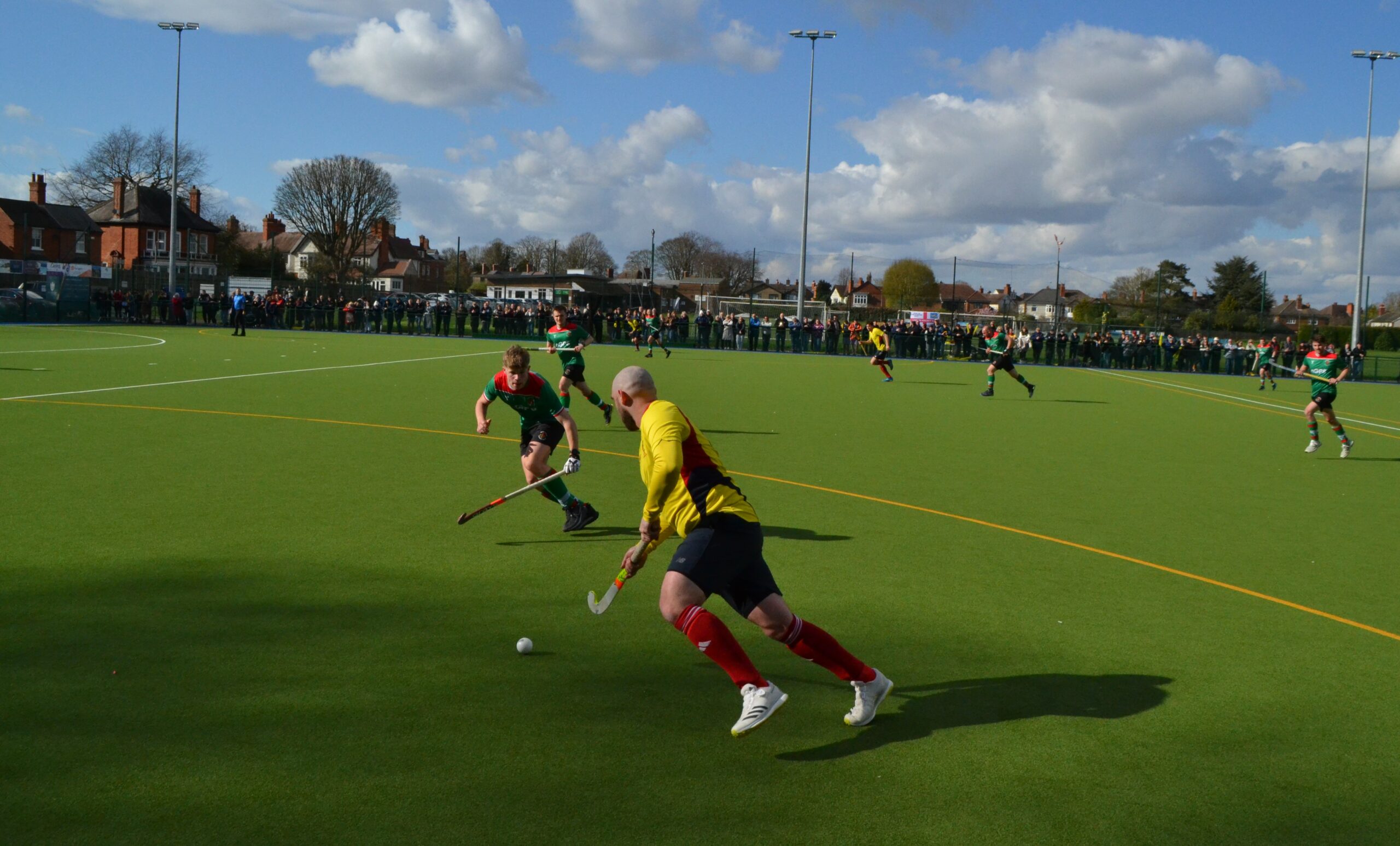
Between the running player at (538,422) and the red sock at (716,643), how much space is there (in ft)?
13.5

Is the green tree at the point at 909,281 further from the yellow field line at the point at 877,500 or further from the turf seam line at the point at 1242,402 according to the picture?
the yellow field line at the point at 877,500

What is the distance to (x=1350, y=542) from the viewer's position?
973cm

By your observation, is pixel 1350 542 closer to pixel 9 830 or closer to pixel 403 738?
pixel 403 738

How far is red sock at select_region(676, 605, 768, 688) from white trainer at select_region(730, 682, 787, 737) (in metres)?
0.03

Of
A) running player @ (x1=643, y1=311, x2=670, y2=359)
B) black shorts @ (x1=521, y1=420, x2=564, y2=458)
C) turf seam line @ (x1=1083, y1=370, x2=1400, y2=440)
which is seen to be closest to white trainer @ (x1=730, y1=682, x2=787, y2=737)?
black shorts @ (x1=521, y1=420, x2=564, y2=458)

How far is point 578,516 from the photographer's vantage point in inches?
357

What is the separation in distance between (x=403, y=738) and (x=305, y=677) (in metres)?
0.97

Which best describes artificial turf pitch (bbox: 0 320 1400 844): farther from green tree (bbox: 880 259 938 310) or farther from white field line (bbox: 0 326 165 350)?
green tree (bbox: 880 259 938 310)

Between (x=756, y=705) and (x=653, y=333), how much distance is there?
38.7 meters

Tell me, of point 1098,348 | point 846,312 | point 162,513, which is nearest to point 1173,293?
point 846,312

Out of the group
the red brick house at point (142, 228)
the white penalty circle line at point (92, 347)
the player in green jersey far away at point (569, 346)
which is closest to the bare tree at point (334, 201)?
the red brick house at point (142, 228)

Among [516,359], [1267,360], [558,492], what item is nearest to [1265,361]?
[1267,360]

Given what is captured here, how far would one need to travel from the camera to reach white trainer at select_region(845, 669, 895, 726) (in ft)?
16.6

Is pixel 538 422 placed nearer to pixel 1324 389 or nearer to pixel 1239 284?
pixel 1324 389
